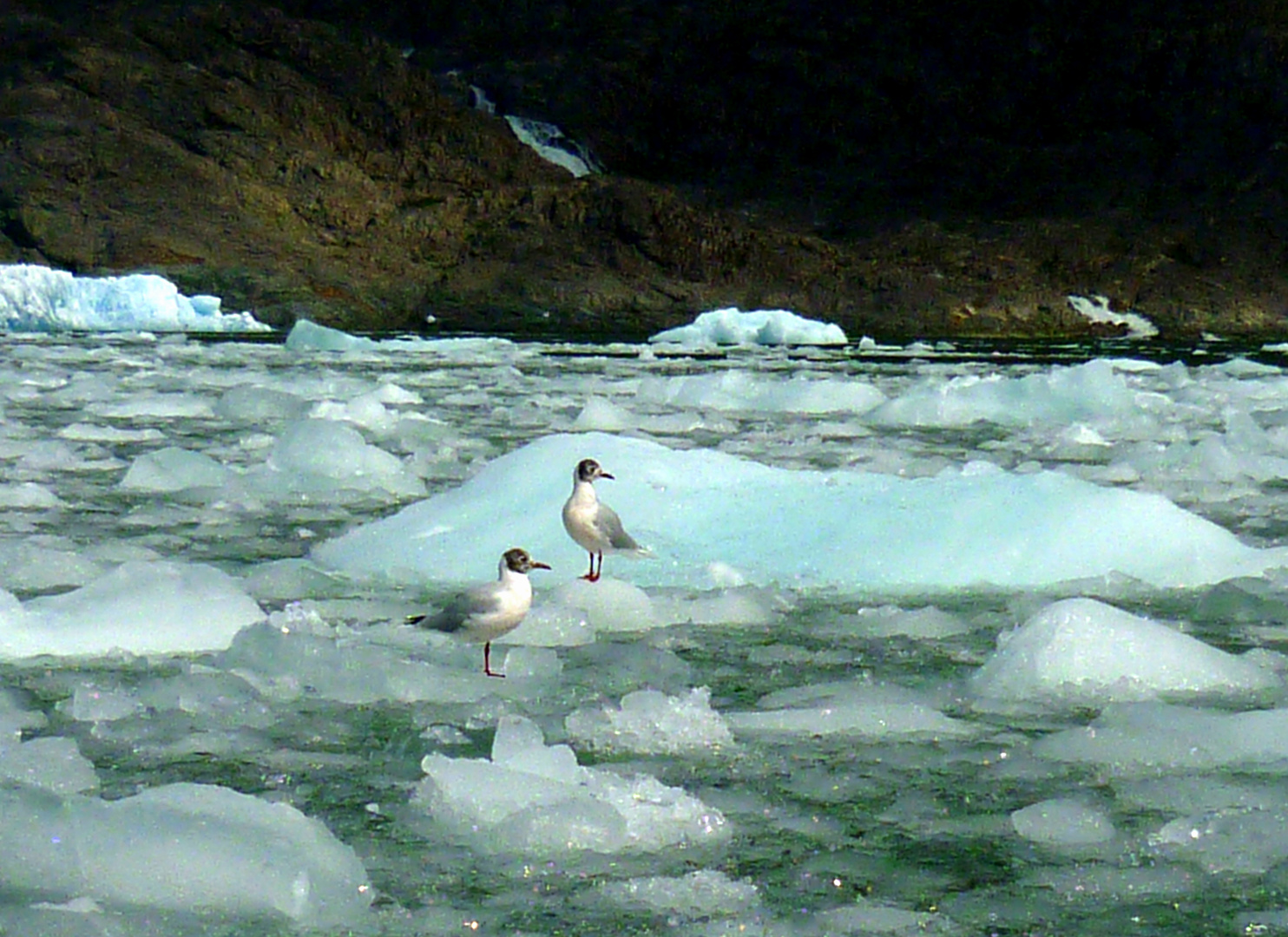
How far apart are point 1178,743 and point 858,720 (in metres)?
0.65

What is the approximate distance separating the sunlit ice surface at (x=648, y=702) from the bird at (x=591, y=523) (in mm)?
224

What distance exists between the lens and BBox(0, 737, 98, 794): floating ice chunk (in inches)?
116

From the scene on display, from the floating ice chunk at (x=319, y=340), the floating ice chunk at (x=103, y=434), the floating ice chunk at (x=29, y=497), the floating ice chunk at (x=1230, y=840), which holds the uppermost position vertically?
the floating ice chunk at (x=1230, y=840)

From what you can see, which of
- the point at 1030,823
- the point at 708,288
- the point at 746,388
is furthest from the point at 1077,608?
the point at 708,288

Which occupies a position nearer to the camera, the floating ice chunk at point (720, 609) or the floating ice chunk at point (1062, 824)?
the floating ice chunk at point (1062, 824)

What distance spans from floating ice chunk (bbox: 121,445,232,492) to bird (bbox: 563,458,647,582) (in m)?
2.85

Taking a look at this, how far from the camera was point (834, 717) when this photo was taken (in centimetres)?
349

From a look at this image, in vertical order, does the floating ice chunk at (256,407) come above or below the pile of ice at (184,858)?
below

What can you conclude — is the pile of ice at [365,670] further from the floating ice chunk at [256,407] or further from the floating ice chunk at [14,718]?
the floating ice chunk at [256,407]

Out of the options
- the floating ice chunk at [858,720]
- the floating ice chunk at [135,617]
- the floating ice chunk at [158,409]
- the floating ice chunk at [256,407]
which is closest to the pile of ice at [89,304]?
the floating ice chunk at [158,409]

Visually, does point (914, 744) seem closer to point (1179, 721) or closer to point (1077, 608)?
point (1179, 721)

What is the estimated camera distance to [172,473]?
24.0 ft

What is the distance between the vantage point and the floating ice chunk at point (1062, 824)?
2.78 m

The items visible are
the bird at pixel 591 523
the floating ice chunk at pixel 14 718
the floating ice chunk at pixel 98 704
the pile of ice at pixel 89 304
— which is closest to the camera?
the floating ice chunk at pixel 14 718
